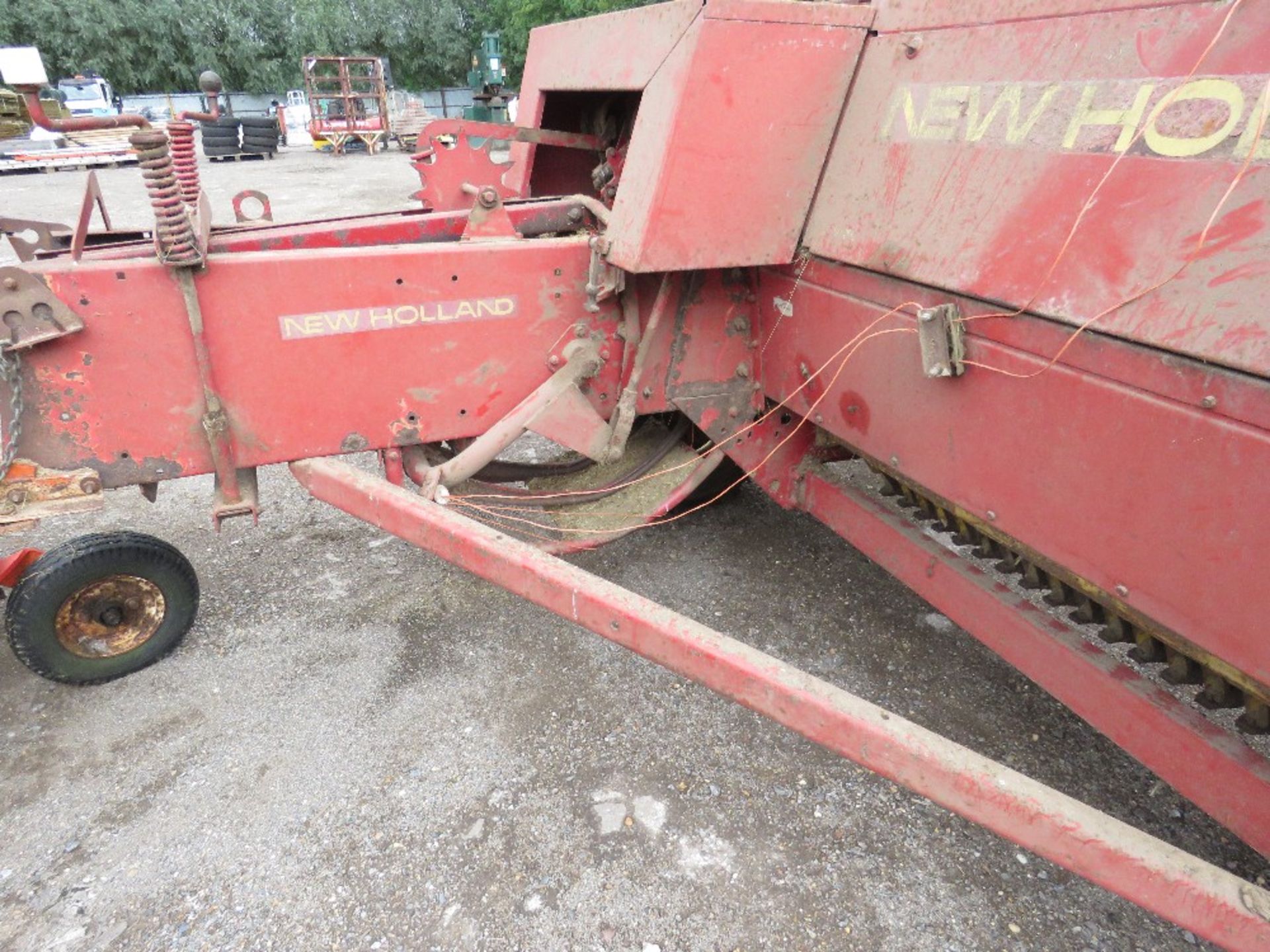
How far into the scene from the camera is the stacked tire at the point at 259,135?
17.6 meters

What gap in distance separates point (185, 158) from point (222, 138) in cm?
1829

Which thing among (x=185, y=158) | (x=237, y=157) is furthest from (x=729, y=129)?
(x=237, y=157)

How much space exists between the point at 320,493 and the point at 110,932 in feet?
3.58

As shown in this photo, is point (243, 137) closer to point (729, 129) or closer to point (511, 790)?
point (729, 129)

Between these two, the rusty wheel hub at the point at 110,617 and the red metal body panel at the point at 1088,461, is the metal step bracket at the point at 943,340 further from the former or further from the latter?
the rusty wheel hub at the point at 110,617

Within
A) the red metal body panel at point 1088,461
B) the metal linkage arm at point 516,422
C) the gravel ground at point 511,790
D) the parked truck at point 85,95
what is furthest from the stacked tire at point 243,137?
the red metal body panel at point 1088,461

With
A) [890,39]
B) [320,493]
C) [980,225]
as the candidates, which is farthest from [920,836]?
[890,39]

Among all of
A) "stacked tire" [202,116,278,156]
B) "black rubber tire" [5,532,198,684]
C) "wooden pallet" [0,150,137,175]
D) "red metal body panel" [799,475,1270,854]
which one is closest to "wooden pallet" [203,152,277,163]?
"stacked tire" [202,116,278,156]

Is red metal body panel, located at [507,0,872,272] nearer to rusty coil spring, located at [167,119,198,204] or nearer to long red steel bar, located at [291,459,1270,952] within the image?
long red steel bar, located at [291,459,1270,952]

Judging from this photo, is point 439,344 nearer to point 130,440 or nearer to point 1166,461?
point 130,440

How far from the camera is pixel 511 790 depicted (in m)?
2.19

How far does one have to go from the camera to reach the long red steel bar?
1.29 meters

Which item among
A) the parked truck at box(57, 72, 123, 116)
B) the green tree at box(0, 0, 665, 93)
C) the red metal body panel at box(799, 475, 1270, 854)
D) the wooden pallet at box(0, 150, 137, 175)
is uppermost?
the red metal body panel at box(799, 475, 1270, 854)

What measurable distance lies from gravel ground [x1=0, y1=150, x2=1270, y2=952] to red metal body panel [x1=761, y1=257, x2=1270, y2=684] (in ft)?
2.93
